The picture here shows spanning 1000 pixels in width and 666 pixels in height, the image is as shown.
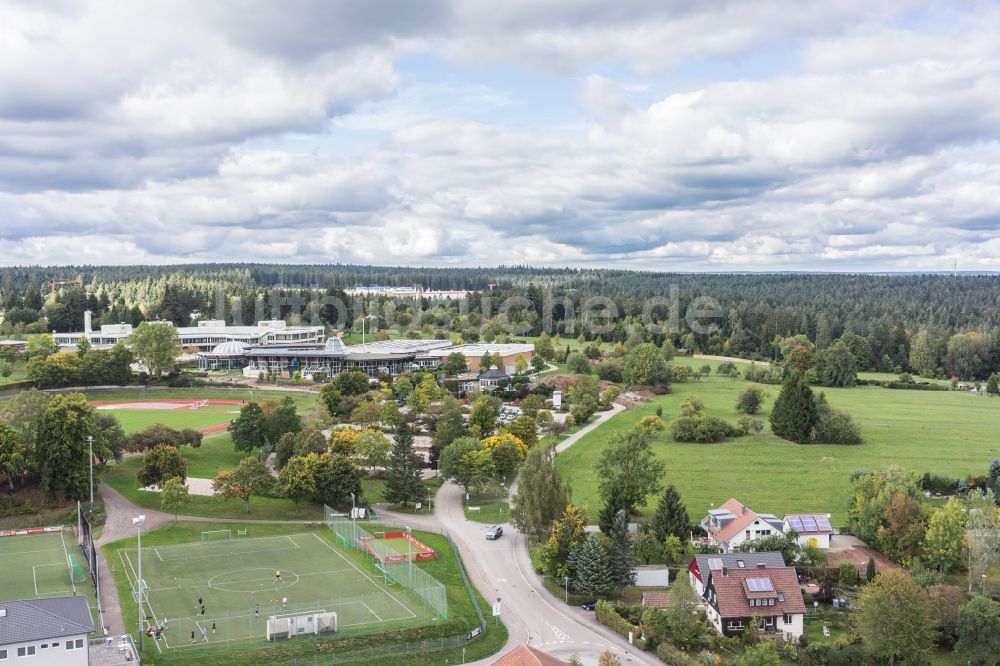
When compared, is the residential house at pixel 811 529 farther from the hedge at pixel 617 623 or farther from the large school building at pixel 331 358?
the large school building at pixel 331 358

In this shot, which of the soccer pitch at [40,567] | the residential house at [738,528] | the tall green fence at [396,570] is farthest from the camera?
the residential house at [738,528]

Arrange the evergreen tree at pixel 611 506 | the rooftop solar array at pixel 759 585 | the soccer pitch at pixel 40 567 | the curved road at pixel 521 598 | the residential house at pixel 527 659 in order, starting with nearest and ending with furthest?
the residential house at pixel 527 659, the curved road at pixel 521 598, the rooftop solar array at pixel 759 585, the soccer pitch at pixel 40 567, the evergreen tree at pixel 611 506

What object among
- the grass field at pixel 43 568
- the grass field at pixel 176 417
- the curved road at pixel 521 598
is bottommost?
the curved road at pixel 521 598

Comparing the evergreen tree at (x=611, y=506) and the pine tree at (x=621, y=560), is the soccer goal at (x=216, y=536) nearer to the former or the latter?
the evergreen tree at (x=611, y=506)

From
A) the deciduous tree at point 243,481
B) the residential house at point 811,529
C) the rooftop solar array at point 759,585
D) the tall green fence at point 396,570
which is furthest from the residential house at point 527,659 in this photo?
the deciduous tree at point 243,481

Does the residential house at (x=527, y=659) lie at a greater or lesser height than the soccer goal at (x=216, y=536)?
greater

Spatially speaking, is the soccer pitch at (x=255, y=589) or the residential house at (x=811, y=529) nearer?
the soccer pitch at (x=255, y=589)

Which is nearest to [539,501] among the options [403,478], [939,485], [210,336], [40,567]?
[403,478]
